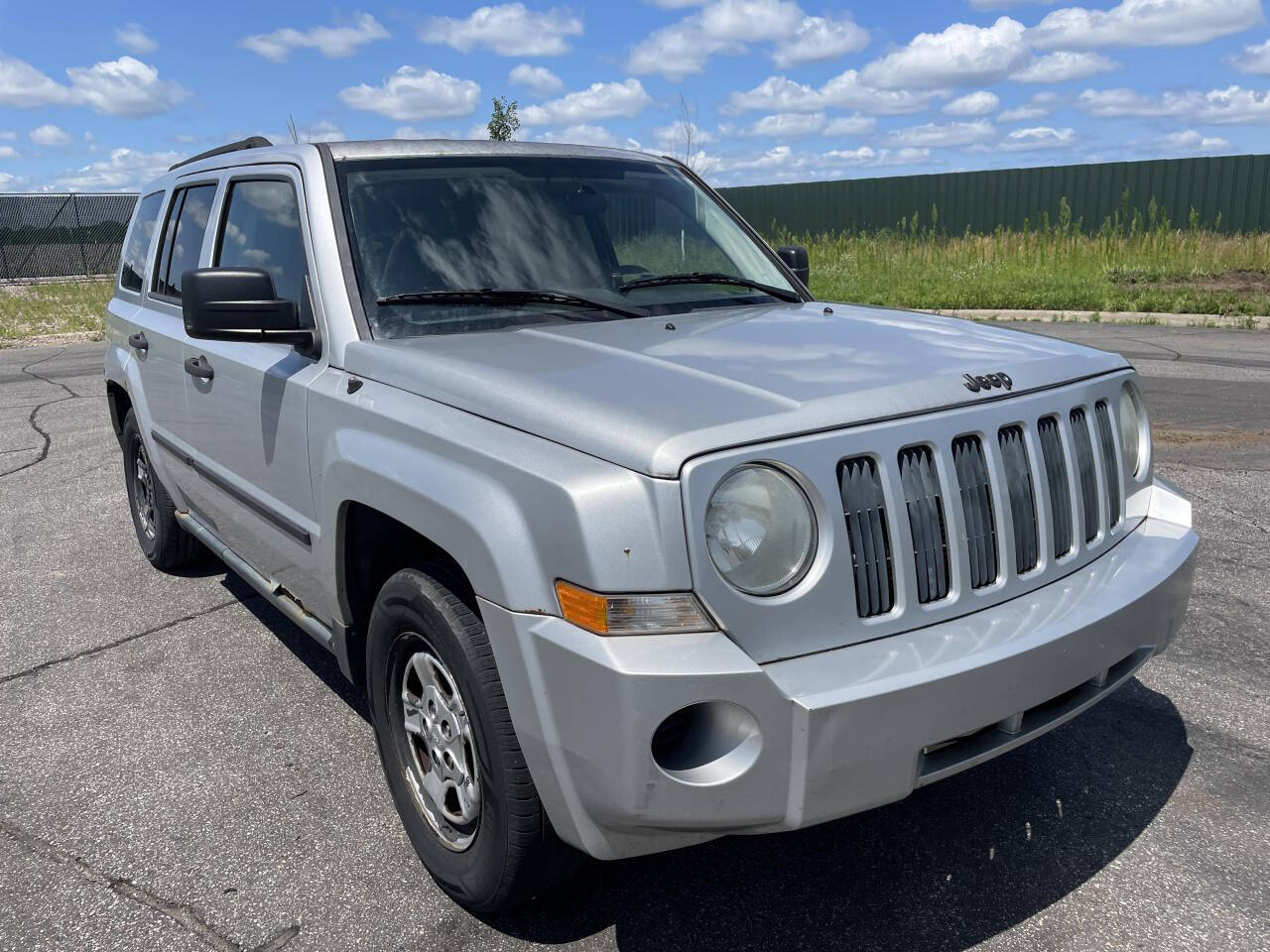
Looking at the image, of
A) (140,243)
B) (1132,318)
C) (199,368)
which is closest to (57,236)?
(1132,318)

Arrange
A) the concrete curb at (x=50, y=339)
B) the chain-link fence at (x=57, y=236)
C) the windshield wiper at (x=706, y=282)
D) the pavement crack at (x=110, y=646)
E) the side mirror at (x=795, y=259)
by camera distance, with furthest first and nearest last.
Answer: the chain-link fence at (x=57, y=236), the concrete curb at (x=50, y=339), the side mirror at (x=795, y=259), the pavement crack at (x=110, y=646), the windshield wiper at (x=706, y=282)

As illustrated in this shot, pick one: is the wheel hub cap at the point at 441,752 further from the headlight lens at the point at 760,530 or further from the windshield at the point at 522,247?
the windshield at the point at 522,247

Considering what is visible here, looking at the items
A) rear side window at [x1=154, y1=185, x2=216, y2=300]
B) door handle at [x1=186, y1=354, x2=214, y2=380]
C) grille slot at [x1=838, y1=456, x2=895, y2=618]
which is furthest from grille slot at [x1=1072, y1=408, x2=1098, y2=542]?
rear side window at [x1=154, y1=185, x2=216, y2=300]

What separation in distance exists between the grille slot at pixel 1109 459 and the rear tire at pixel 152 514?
4.01m

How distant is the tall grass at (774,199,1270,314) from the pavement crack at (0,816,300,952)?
1519cm

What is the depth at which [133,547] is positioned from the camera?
19.9ft

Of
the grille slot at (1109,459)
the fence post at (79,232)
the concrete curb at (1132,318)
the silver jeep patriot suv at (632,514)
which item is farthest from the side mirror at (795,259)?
the fence post at (79,232)

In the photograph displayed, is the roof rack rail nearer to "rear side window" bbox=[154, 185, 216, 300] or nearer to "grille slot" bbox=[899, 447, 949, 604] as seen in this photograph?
"rear side window" bbox=[154, 185, 216, 300]

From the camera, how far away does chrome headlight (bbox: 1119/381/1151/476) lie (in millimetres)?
3148

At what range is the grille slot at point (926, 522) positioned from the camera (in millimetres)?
2381

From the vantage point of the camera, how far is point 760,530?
224 cm

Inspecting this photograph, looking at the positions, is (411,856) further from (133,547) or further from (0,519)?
(0,519)

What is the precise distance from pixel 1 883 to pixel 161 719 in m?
0.99

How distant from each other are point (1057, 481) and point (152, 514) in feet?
14.8
